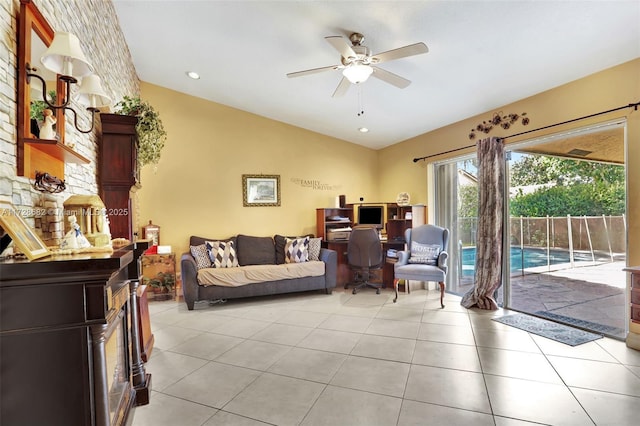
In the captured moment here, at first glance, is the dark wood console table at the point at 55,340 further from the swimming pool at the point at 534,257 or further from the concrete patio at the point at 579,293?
the swimming pool at the point at 534,257

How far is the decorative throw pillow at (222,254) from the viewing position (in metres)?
4.50

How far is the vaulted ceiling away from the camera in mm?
2393

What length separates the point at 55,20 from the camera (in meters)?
1.79

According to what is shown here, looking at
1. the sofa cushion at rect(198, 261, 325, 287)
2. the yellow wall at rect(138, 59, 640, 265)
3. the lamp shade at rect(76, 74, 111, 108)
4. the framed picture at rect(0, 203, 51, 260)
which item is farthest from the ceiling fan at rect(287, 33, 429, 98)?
the sofa cushion at rect(198, 261, 325, 287)

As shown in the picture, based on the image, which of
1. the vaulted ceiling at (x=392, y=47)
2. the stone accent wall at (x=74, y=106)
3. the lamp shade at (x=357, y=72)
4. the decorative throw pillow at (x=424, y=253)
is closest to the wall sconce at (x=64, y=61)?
the stone accent wall at (x=74, y=106)

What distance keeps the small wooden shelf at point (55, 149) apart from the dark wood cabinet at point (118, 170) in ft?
2.47

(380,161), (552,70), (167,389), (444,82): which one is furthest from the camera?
(380,161)

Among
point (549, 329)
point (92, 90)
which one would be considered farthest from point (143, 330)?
point (549, 329)

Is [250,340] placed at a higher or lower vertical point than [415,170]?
lower

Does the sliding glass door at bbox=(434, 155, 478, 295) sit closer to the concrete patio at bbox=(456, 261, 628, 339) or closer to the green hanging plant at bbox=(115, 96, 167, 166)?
the concrete patio at bbox=(456, 261, 628, 339)

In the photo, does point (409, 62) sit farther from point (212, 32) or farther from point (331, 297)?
point (331, 297)

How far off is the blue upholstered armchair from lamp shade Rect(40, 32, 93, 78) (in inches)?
158

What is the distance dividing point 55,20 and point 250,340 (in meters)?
2.82

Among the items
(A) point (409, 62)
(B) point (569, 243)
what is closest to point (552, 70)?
(A) point (409, 62)
